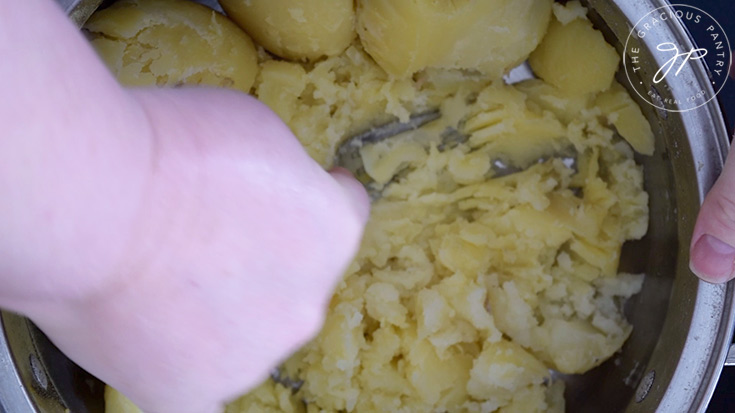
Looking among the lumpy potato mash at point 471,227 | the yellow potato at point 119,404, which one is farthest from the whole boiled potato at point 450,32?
the yellow potato at point 119,404

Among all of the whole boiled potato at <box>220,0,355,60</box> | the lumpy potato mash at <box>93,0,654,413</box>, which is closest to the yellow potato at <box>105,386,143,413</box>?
the lumpy potato mash at <box>93,0,654,413</box>

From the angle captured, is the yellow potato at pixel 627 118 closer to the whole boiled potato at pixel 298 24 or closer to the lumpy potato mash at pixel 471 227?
the lumpy potato mash at pixel 471 227

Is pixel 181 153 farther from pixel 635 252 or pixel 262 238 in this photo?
pixel 635 252

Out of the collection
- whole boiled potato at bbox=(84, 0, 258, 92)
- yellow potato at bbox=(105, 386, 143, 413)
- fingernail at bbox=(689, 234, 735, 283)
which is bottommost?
yellow potato at bbox=(105, 386, 143, 413)

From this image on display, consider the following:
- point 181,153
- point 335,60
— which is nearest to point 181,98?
point 181,153

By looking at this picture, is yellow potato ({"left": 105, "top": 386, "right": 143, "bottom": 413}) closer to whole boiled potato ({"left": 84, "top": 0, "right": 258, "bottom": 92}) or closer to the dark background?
whole boiled potato ({"left": 84, "top": 0, "right": 258, "bottom": 92})
